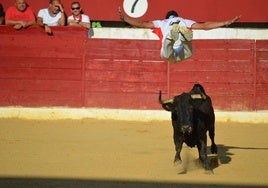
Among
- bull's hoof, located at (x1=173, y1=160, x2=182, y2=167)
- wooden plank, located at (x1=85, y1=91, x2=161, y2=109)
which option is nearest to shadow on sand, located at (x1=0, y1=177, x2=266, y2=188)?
bull's hoof, located at (x1=173, y1=160, x2=182, y2=167)

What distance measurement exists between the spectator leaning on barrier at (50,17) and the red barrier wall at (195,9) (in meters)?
0.73

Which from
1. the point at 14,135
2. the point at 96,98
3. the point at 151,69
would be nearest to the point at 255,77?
the point at 151,69

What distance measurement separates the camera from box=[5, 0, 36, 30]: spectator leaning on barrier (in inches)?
479

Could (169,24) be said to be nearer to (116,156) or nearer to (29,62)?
(116,156)

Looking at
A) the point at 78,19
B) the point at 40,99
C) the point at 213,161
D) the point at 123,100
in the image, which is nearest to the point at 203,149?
the point at 213,161

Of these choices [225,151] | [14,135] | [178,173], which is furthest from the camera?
[14,135]

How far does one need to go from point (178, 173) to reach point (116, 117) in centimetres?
513

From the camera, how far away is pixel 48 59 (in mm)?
12383

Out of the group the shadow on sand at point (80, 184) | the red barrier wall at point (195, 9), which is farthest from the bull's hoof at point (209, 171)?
the red barrier wall at point (195, 9)

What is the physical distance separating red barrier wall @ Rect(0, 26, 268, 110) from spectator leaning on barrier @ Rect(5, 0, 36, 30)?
153mm

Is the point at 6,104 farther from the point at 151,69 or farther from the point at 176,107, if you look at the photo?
the point at 176,107

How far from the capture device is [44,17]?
40.4ft

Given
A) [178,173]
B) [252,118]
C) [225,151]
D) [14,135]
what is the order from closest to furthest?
[178,173], [225,151], [14,135], [252,118]

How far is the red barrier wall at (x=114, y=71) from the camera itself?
12.3 m
